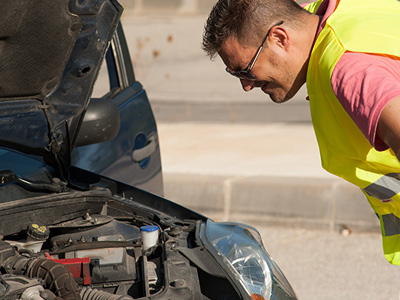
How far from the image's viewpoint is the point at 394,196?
2.50 metres

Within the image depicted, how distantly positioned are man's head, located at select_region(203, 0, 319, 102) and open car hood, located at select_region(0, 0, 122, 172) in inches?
34.8

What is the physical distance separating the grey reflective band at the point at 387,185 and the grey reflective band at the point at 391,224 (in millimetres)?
163

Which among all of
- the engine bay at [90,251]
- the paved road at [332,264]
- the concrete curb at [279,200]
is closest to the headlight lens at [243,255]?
the engine bay at [90,251]

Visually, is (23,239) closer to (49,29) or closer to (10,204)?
(10,204)

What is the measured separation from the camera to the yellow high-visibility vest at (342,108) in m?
2.23

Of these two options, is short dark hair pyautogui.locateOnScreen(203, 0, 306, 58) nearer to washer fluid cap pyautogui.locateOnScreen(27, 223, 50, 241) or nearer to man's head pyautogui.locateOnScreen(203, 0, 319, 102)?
man's head pyautogui.locateOnScreen(203, 0, 319, 102)

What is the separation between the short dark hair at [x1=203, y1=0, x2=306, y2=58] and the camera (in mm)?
2455

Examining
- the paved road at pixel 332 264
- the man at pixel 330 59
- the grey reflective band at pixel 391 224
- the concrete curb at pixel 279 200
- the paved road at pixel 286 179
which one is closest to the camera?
the man at pixel 330 59

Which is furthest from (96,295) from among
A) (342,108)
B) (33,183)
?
(342,108)

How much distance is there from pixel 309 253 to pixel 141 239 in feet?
9.46

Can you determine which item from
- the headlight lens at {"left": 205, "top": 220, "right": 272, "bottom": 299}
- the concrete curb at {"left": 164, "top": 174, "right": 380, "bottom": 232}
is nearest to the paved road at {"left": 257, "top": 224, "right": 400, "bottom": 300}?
the concrete curb at {"left": 164, "top": 174, "right": 380, "bottom": 232}

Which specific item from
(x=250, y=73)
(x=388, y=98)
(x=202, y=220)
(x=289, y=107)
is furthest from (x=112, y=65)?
(x=289, y=107)

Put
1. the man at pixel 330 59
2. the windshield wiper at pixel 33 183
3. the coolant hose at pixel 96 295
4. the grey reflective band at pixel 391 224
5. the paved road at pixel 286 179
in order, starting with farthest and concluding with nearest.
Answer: the paved road at pixel 286 179, the windshield wiper at pixel 33 183, the grey reflective band at pixel 391 224, the coolant hose at pixel 96 295, the man at pixel 330 59

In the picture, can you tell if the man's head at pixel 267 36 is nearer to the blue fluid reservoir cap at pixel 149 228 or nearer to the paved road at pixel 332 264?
the blue fluid reservoir cap at pixel 149 228
